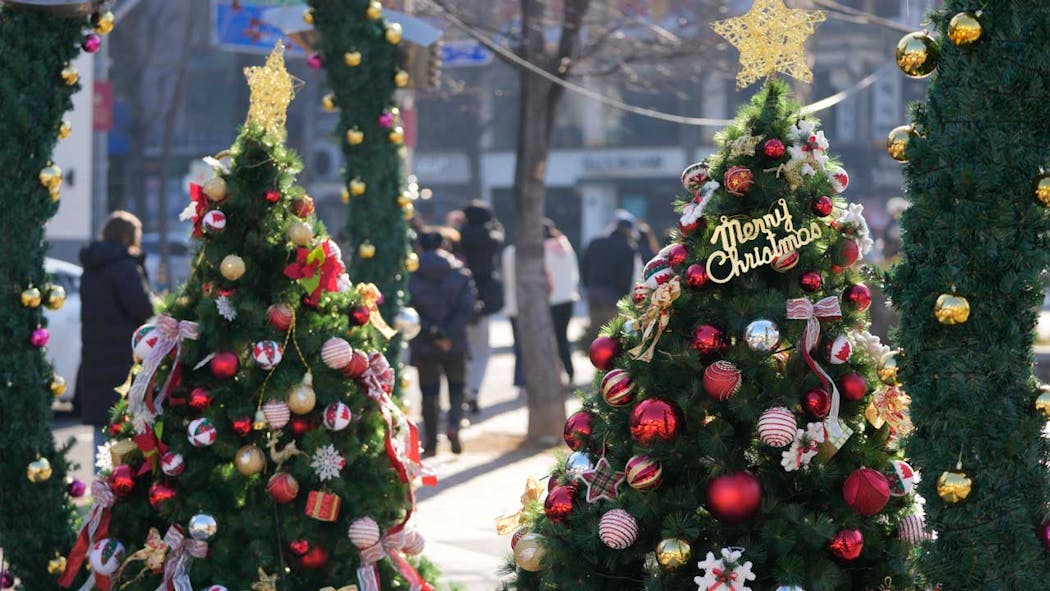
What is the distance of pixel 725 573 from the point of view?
3975 mm

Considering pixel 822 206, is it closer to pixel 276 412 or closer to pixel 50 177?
pixel 276 412

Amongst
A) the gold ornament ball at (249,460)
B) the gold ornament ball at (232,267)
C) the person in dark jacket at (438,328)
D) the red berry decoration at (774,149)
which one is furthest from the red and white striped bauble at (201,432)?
the person in dark jacket at (438,328)

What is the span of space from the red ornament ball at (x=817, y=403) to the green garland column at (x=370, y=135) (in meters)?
4.27

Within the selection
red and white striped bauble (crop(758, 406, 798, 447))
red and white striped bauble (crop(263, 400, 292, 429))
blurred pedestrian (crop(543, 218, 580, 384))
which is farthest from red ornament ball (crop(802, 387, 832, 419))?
blurred pedestrian (crop(543, 218, 580, 384))

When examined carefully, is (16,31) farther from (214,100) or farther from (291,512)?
(214,100)

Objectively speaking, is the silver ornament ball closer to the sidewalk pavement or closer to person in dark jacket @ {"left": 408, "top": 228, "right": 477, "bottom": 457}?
the sidewalk pavement

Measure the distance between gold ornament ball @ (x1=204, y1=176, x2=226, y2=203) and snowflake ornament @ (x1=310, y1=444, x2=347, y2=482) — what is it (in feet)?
3.51

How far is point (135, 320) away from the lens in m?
8.67

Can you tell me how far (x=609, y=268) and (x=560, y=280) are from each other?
0.61 m

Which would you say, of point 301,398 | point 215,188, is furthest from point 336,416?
point 215,188

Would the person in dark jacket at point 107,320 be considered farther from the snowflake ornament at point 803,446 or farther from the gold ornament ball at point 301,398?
the snowflake ornament at point 803,446

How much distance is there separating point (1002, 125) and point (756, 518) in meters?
1.35

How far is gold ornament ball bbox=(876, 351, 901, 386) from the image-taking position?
372cm

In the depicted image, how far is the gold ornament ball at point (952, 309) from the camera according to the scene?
3.46 metres
